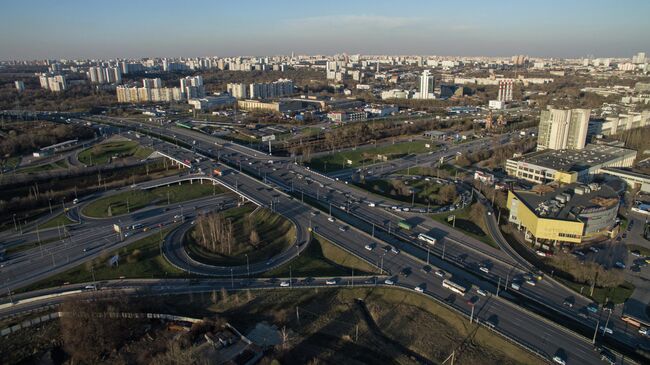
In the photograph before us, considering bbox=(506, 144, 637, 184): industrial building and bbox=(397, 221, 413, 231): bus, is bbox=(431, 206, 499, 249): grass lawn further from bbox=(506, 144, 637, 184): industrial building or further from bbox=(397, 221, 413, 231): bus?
bbox=(506, 144, 637, 184): industrial building

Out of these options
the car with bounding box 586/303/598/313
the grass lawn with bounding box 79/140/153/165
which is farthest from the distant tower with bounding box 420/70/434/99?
the car with bounding box 586/303/598/313

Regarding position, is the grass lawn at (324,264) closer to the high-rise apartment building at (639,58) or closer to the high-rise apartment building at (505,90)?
the high-rise apartment building at (505,90)

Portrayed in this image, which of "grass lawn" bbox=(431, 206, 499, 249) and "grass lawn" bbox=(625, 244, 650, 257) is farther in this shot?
"grass lawn" bbox=(431, 206, 499, 249)

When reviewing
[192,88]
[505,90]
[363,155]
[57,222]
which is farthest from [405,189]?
[192,88]

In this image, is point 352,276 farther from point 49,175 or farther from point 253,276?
point 49,175

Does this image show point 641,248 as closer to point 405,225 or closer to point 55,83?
point 405,225
